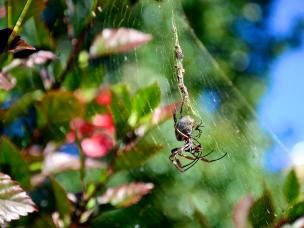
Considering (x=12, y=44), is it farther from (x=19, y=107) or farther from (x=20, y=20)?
(x=19, y=107)

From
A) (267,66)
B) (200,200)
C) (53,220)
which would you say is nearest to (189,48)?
(200,200)

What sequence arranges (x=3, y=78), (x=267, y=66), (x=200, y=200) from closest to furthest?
(x=3, y=78)
(x=200, y=200)
(x=267, y=66)

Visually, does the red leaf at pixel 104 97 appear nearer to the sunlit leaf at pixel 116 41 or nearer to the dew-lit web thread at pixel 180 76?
the sunlit leaf at pixel 116 41

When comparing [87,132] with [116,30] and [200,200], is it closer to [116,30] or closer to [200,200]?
[116,30]

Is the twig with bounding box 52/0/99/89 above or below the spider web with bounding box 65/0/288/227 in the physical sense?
above

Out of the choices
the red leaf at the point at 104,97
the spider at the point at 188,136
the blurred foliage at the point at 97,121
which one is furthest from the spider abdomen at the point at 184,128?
the red leaf at the point at 104,97

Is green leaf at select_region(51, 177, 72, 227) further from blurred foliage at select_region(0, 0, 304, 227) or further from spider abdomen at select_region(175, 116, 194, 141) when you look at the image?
spider abdomen at select_region(175, 116, 194, 141)

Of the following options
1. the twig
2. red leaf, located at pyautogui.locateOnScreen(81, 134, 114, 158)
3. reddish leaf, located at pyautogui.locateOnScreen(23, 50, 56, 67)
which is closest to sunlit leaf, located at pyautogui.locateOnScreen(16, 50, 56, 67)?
reddish leaf, located at pyautogui.locateOnScreen(23, 50, 56, 67)
